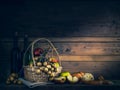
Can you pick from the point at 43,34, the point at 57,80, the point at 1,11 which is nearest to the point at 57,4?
the point at 43,34

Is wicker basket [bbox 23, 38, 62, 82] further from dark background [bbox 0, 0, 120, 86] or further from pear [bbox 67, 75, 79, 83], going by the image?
dark background [bbox 0, 0, 120, 86]

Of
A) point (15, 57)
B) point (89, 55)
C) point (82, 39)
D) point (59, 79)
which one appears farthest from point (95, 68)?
point (15, 57)

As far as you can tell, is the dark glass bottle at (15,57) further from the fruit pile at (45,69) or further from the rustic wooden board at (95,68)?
the rustic wooden board at (95,68)

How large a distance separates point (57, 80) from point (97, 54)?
1.89ft

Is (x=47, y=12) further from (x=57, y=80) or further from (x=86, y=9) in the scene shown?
(x=57, y=80)

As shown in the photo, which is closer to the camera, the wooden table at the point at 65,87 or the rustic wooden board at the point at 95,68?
the wooden table at the point at 65,87

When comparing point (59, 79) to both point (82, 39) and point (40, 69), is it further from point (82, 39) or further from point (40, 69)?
point (82, 39)

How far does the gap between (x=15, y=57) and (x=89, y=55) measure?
0.69 metres

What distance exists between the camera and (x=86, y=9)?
2793mm

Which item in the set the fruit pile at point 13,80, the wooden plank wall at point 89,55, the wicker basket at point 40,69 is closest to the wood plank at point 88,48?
the wooden plank wall at point 89,55

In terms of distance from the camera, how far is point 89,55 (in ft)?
9.23

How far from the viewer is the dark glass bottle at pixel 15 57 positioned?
2.70 metres

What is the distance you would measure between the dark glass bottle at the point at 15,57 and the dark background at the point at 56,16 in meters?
0.09

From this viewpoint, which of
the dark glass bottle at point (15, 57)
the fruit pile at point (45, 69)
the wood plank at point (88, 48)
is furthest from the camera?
the wood plank at point (88, 48)
